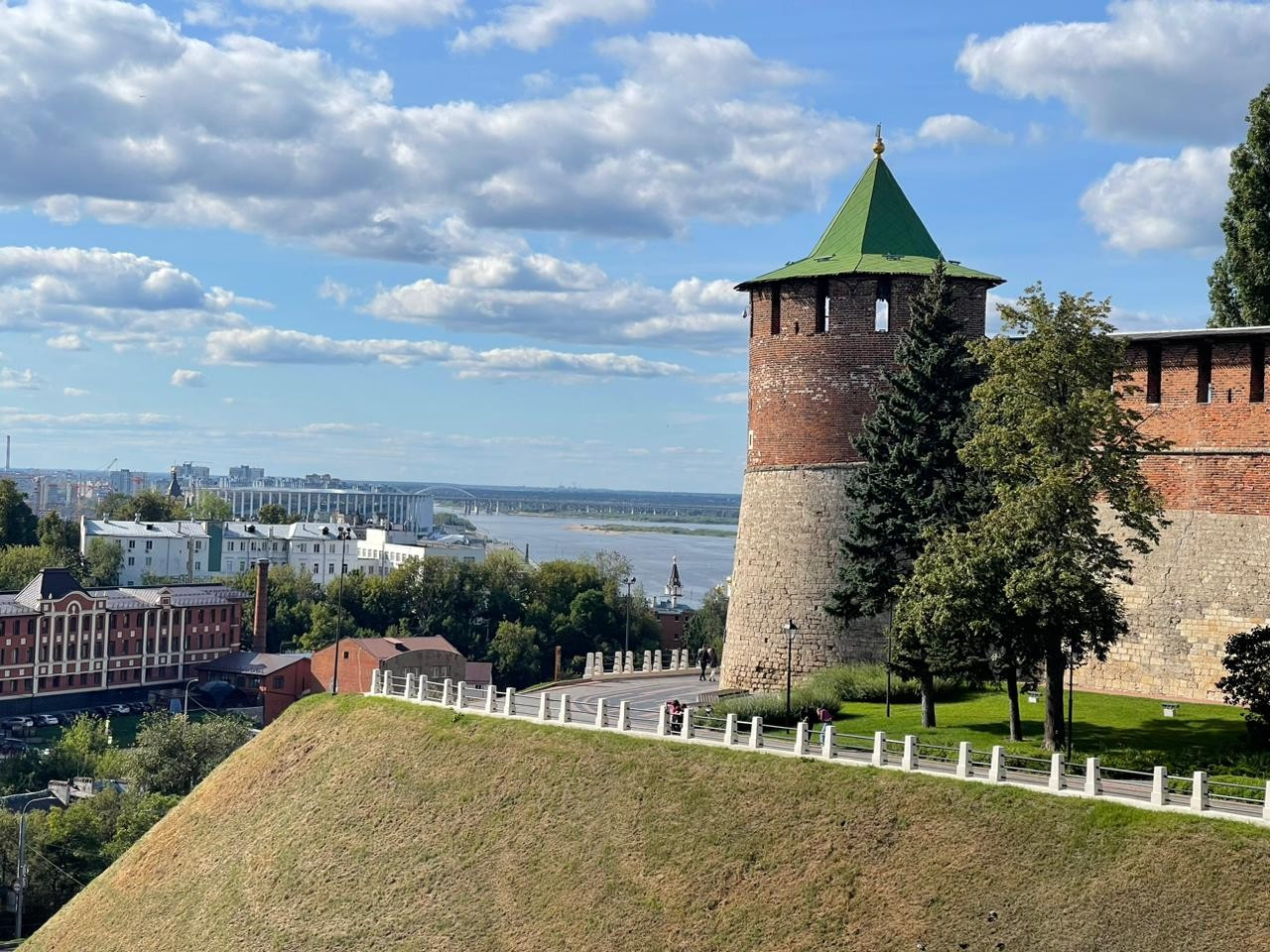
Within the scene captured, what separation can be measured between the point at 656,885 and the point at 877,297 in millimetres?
17507

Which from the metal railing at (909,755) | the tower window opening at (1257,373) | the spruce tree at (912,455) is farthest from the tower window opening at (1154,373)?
the metal railing at (909,755)

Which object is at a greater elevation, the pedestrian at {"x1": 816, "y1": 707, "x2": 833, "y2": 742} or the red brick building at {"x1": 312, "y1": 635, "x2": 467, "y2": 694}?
the pedestrian at {"x1": 816, "y1": 707, "x2": 833, "y2": 742}

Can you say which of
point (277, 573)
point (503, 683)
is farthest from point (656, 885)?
point (277, 573)

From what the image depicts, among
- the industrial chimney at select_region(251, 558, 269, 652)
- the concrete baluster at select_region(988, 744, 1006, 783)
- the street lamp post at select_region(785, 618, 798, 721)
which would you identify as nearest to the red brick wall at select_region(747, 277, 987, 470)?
the street lamp post at select_region(785, 618, 798, 721)

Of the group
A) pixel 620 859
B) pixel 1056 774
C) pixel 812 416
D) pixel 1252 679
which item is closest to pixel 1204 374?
pixel 1252 679

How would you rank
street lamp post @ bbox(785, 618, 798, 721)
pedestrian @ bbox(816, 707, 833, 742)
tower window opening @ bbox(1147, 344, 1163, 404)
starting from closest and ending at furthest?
1. pedestrian @ bbox(816, 707, 833, 742)
2. tower window opening @ bbox(1147, 344, 1163, 404)
3. street lamp post @ bbox(785, 618, 798, 721)

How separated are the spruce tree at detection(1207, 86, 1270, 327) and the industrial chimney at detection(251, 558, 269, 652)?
68.3 metres

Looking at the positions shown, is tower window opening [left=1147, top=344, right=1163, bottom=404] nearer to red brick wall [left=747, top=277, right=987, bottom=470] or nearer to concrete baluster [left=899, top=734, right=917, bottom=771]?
red brick wall [left=747, top=277, right=987, bottom=470]

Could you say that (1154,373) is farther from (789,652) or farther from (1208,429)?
(789,652)

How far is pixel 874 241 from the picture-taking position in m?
38.9

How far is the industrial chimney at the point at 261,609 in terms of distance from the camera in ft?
323

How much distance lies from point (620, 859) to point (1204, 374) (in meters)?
15.8

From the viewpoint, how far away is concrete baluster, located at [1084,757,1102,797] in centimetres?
2317

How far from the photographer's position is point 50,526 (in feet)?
372
